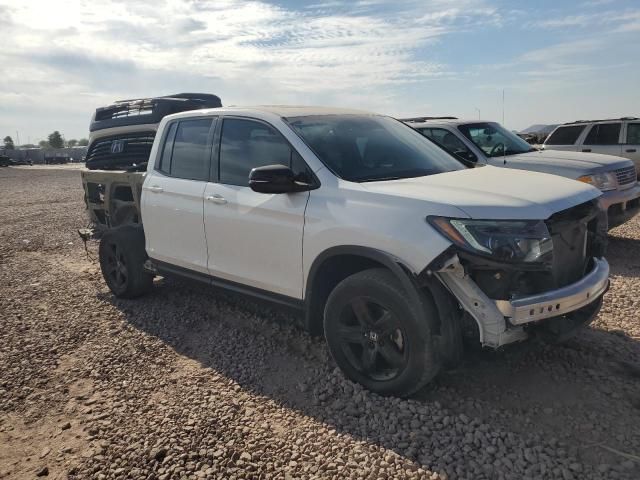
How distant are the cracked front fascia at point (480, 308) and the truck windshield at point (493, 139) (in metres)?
5.06

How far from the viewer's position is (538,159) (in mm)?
7332

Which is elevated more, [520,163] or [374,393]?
[520,163]

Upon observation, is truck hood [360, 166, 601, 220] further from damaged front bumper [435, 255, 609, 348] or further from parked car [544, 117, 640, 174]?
parked car [544, 117, 640, 174]

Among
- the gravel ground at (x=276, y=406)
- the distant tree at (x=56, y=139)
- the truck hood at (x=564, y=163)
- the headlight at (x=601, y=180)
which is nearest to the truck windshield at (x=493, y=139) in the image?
the truck hood at (x=564, y=163)

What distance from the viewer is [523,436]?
3.07m

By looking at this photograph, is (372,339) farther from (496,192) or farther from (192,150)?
(192,150)

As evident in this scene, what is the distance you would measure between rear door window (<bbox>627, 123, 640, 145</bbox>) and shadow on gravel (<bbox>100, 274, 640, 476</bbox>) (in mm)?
8788

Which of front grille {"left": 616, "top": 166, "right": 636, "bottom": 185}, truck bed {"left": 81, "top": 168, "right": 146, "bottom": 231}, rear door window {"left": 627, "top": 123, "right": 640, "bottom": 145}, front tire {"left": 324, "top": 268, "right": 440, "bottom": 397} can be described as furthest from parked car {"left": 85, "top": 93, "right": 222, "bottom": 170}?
rear door window {"left": 627, "top": 123, "right": 640, "bottom": 145}

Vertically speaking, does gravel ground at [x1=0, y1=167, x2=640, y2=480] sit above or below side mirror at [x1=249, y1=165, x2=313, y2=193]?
below

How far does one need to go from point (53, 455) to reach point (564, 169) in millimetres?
6423

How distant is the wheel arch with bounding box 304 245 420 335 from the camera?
10.9 ft

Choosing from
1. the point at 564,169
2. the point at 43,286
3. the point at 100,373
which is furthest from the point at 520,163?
the point at 43,286

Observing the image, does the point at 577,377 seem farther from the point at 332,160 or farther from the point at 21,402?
the point at 21,402

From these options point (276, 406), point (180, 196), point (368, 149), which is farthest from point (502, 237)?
point (180, 196)
